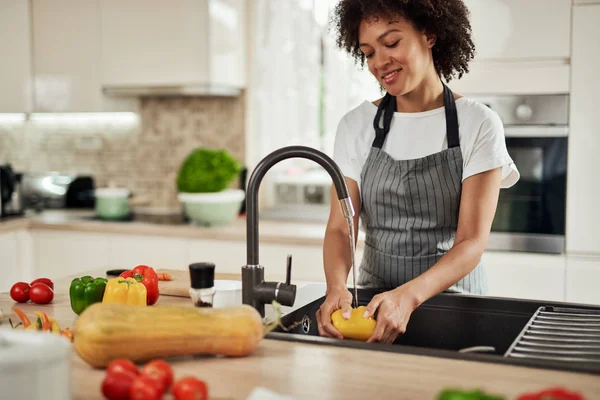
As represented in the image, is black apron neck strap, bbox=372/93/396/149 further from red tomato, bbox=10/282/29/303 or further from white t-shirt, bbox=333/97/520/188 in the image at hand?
red tomato, bbox=10/282/29/303

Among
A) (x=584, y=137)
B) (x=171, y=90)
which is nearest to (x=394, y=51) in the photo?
(x=584, y=137)

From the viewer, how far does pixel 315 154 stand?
1.42 m

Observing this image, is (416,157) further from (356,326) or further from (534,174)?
(534,174)

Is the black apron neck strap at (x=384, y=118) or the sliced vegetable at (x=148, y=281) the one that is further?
the black apron neck strap at (x=384, y=118)

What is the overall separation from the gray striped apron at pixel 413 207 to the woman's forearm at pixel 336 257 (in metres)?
0.13

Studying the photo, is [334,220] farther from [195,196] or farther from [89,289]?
[195,196]

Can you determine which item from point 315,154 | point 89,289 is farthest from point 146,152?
point 315,154

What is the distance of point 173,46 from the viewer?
11.8ft

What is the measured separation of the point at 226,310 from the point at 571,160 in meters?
2.04

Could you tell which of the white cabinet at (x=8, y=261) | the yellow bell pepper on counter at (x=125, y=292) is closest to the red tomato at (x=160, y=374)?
the yellow bell pepper on counter at (x=125, y=292)

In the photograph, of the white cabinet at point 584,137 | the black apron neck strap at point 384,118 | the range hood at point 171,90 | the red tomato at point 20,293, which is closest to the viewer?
the red tomato at point 20,293

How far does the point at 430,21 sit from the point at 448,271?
0.67 meters

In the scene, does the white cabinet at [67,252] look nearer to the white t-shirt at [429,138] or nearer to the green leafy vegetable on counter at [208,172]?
the green leafy vegetable on counter at [208,172]

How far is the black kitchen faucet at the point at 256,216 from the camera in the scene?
1.42 meters
